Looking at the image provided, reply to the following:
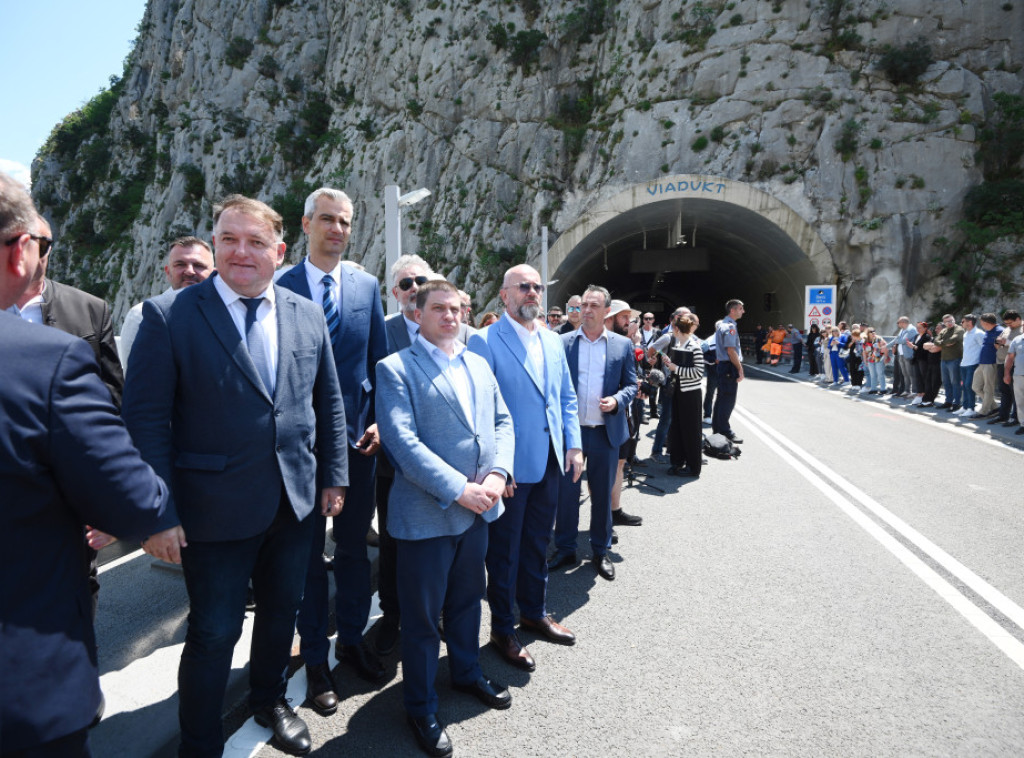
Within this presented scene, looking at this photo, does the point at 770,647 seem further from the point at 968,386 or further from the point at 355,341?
the point at 968,386

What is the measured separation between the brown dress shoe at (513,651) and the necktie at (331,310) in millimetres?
1968

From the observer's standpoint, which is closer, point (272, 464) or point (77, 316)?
point (272, 464)

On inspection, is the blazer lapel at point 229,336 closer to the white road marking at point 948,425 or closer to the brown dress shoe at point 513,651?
the brown dress shoe at point 513,651

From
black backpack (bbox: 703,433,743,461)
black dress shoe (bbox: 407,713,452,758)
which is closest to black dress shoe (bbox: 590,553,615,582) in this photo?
black dress shoe (bbox: 407,713,452,758)

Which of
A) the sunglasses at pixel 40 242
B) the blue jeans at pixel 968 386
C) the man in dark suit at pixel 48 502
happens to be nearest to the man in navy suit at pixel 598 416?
the man in dark suit at pixel 48 502

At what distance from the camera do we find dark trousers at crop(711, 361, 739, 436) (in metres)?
8.80

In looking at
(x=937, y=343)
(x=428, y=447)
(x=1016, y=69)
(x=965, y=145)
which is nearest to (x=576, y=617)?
(x=428, y=447)

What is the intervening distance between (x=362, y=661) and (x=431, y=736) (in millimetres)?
755

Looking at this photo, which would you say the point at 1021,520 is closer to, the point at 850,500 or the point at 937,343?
the point at 850,500

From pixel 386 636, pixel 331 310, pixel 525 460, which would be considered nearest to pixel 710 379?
pixel 525 460

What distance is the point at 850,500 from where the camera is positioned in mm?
5973

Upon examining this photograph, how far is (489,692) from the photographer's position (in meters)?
2.77

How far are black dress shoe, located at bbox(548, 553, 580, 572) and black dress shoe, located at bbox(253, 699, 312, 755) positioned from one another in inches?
91.4

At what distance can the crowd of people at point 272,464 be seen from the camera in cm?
131
